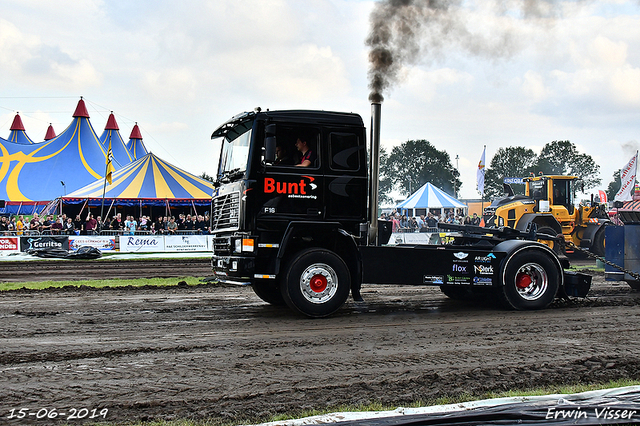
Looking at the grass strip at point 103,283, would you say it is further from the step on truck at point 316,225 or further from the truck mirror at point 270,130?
the truck mirror at point 270,130

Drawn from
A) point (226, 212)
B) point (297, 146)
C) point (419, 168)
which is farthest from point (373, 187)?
point (419, 168)

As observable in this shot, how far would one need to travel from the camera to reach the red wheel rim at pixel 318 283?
8024mm

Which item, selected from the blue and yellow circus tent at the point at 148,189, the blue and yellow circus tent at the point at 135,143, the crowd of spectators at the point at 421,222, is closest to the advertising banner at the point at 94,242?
the blue and yellow circus tent at the point at 148,189

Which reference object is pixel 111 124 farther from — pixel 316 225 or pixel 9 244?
pixel 316 225

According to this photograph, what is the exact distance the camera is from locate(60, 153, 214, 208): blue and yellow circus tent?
28438 mm

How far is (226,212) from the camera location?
858cm

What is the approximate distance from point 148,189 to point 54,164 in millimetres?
10967

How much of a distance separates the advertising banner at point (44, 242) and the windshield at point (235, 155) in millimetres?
16661

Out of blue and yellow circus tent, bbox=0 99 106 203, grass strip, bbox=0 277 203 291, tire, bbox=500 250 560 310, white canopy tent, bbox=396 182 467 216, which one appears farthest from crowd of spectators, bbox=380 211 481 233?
blue and yellow circus tent, bbox=0 99 106 203

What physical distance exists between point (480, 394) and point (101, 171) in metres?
36.5

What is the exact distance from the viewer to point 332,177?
8227 millimetres

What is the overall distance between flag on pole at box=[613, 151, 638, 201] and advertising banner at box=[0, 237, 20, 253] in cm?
2668

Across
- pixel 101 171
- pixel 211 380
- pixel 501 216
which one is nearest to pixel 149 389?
pixel 211 380

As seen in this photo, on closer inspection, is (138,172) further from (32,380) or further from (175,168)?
(32,380)
